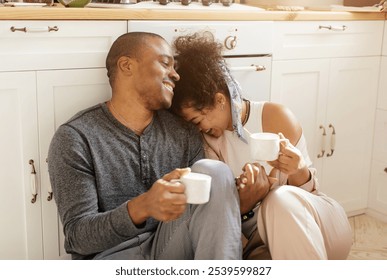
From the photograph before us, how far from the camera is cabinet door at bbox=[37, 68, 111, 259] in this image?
1.35 meters

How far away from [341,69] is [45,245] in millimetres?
1087

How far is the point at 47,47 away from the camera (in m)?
1.33

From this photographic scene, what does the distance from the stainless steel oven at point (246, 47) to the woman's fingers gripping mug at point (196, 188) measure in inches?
22.2

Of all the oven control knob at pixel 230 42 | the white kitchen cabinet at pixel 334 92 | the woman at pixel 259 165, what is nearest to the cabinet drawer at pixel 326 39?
the white kitchen cabinet at pixel 334 92

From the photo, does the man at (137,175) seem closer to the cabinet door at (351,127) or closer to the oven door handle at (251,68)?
the oven door handle at (251,68)

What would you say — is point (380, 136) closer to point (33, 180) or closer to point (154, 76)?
point (154, 76)

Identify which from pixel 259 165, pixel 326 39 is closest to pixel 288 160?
pixel 259 165

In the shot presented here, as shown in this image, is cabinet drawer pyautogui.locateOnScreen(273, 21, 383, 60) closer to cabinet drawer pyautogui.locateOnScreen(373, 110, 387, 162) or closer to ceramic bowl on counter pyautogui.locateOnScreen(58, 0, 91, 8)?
cabinet drawer pyautogui.locateOnScreen(373, 110, 387, 162)

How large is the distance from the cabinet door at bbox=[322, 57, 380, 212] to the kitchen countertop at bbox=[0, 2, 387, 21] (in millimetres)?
176

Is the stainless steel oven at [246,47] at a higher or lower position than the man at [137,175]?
→ higher

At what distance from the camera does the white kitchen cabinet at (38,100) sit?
4.29 feet

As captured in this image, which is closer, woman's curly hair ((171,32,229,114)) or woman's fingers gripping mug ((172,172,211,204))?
woman's fingers gripping mug ((172,172,211,204))

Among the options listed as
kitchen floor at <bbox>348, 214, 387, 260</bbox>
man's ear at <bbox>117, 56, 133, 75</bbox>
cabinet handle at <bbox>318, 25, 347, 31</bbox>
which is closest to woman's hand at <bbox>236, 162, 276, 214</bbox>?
man's ear at <bbox>117, 56, 133, 75</bbox>
